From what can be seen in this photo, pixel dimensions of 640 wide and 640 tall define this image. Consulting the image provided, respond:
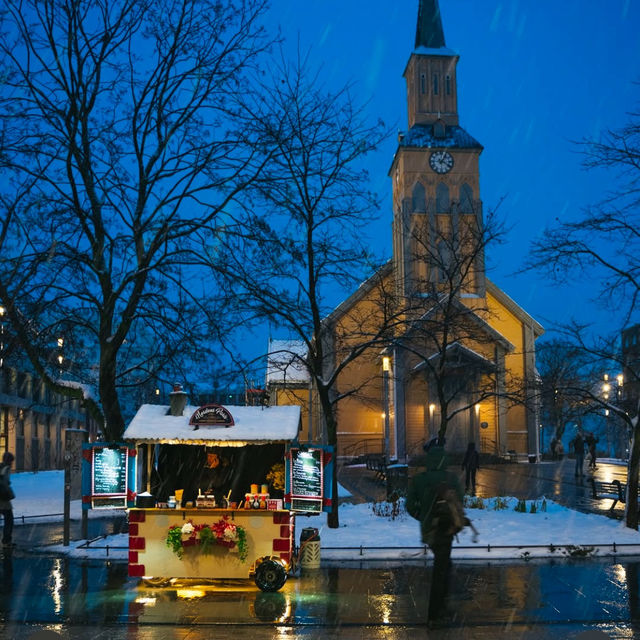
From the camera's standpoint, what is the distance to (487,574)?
1284 centimetres

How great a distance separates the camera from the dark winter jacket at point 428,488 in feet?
31.9

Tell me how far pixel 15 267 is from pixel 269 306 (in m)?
5.36

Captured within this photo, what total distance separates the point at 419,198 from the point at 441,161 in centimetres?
281

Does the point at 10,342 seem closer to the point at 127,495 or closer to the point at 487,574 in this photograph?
the point at 127,495

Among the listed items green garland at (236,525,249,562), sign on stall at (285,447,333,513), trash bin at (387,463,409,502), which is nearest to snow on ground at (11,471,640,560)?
trash bin at (387,463,409,502)

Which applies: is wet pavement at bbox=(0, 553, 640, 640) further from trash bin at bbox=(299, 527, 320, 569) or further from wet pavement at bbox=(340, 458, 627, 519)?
wet pavement at bbox=(340, 458, 627, 519)

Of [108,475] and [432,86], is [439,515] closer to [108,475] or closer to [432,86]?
[108,475]

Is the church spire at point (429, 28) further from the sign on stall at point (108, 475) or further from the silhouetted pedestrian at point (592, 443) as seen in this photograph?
the sign on stall at point (108, 475)

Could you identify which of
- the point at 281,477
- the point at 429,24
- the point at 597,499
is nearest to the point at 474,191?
the point at 429,24

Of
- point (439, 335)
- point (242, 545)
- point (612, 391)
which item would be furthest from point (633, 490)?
point (612, 391)

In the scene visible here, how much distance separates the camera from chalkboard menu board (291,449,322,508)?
12742 millimetres

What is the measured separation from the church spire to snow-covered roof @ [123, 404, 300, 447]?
45.4 meters

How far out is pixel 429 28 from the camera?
180 ft

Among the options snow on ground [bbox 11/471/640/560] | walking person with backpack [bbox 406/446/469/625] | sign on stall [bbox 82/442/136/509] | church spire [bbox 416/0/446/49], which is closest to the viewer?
walking person with backpack [bbox 406/446/469/625]
